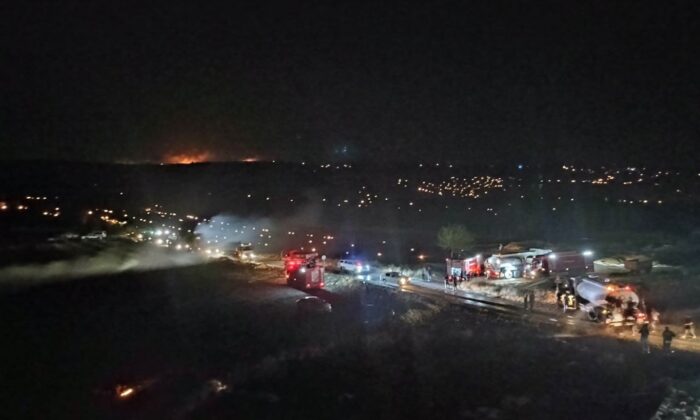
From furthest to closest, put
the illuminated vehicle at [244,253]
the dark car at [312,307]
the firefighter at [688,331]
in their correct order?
the illuminated vehicle at [244,253]
the dark car at [312,307]
the firefighter at [688,331]

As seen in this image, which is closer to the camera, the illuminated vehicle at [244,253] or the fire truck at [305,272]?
the fire truck at [305,272]

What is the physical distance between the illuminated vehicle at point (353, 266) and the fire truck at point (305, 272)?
793cm

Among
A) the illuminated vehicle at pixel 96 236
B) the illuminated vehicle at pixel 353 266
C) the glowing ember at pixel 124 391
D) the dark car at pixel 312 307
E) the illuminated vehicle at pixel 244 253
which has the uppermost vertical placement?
the illuminated vehicle at pixel 96 236

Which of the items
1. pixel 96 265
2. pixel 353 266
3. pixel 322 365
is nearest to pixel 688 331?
pixel 322 365

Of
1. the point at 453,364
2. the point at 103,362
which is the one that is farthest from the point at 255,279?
the point at 453,364

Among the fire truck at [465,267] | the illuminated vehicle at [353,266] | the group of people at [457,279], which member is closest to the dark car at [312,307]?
the group of people at [457,279]

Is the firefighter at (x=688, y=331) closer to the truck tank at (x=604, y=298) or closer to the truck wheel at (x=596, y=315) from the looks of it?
the truck tank at (x=604, y=298)

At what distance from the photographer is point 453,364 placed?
76.4 feet

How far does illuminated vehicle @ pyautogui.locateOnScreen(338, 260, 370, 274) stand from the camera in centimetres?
5263

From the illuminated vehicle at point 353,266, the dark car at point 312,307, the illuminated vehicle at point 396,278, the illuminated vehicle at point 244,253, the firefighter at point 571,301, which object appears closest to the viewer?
the firefighter at point 571,301

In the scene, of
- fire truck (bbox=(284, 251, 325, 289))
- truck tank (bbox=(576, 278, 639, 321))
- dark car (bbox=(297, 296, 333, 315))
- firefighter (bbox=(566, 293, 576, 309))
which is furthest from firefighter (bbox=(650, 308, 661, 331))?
fire truck (bbox=(284, 251, 325, 289))

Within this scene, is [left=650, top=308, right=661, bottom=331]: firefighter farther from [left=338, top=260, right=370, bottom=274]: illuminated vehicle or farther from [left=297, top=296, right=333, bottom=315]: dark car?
[left=338, top=260, right=370, bottom=274]: illuminated vehicle

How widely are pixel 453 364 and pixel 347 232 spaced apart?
258ft

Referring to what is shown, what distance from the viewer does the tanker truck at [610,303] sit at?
2725 cm
